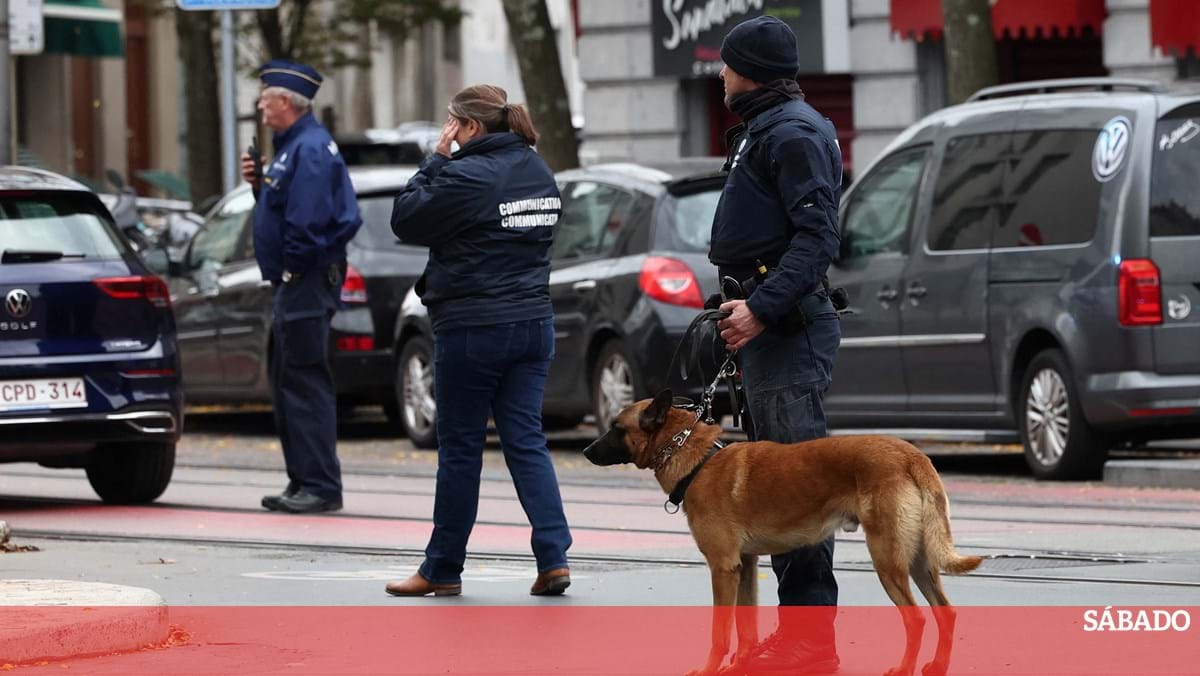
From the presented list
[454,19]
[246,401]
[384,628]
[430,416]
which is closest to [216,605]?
[384,628]

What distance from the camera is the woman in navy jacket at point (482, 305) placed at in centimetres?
845

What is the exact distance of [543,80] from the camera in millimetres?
20625

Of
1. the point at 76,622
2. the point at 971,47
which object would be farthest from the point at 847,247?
the point at 76,622

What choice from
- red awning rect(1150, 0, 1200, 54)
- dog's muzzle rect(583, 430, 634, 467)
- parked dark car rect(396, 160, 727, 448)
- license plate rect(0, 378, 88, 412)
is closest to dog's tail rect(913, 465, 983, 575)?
dog's muzzle rect(583, 430, 634, 467)

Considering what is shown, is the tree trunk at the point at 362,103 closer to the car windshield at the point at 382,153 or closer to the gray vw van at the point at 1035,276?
the car windshield at the point at 382,153

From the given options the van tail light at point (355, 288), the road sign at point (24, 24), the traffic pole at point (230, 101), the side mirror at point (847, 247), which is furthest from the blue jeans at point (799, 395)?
the traffic pole at point (230, 101)

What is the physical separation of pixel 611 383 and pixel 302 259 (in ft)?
11.4

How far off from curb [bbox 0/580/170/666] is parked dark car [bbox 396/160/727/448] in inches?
222

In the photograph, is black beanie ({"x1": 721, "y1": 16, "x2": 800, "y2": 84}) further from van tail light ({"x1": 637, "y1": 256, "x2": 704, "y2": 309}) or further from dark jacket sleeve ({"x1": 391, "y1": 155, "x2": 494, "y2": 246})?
van tail light ({"x1": 637, "y1": 256, "x2": 704, "y2": 309})

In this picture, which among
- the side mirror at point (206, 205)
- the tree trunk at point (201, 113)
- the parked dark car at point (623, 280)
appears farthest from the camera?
the tree trunk at point (201, 113)

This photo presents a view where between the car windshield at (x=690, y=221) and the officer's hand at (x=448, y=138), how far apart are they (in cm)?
521

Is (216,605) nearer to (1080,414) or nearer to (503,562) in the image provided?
(503,562)

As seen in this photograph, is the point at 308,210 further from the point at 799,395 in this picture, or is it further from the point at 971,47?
the point at 971,47

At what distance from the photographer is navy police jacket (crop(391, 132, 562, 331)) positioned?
331 inches
